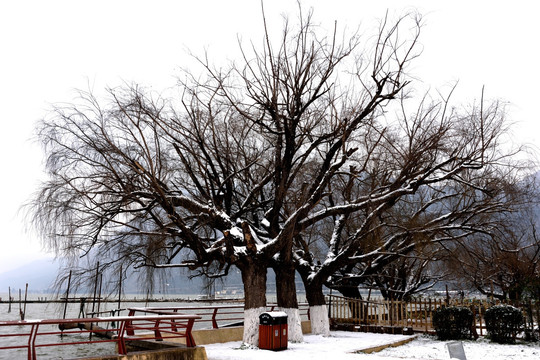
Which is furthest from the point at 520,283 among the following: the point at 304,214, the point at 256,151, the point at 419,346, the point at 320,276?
the point at 256,151

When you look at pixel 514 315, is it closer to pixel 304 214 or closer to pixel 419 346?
pixel 419 346

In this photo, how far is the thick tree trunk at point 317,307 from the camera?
17.4m

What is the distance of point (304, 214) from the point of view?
14922 mm

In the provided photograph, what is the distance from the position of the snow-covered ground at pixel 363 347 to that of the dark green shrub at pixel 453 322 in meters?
0.59

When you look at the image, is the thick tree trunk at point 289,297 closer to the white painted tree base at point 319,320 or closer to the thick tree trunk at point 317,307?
the thick tree trunk at point 317,307

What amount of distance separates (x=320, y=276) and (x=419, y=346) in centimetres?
434

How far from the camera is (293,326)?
49.7 feet

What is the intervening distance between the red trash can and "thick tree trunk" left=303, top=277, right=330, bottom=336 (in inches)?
161

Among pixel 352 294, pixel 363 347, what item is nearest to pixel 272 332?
pixel 363 347

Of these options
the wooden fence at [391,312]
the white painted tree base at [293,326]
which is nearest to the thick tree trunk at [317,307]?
the white painted tree base at [293,326]

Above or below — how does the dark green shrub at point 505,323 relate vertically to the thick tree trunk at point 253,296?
below

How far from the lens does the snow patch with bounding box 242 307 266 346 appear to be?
13.7 metres

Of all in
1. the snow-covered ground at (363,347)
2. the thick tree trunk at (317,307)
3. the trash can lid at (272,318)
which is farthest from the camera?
the thick tree trunk at (317,307)

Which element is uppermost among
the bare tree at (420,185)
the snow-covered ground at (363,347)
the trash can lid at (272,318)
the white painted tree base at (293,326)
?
the bare tree at (420,185)
